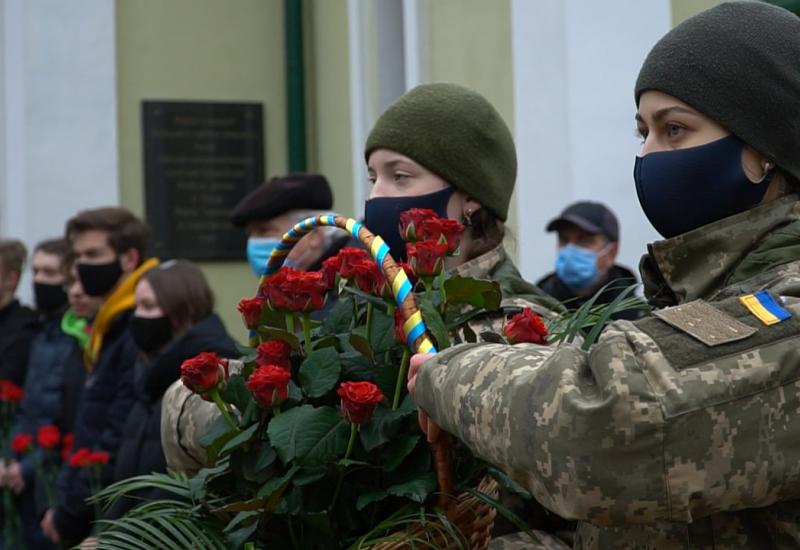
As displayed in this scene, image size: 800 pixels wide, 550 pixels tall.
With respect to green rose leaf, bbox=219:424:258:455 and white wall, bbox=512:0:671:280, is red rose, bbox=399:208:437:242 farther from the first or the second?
white wall, bbox=512:0:671:280

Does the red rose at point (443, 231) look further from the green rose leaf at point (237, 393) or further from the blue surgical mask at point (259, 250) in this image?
the blue surgical mask at point (259, 250)

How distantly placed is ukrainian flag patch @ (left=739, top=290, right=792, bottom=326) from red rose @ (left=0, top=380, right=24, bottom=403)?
4892mm

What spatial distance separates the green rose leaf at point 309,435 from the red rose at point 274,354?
90mm

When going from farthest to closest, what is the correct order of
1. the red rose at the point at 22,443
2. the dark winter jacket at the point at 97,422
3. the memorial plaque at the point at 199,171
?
the memorial plaque at the point at 199,171 → the red rose at the point at 22,443 → the dark winter jacket at the point at 97,422

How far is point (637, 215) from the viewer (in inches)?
208

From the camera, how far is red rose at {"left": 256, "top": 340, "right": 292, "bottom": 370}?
215 centimetres

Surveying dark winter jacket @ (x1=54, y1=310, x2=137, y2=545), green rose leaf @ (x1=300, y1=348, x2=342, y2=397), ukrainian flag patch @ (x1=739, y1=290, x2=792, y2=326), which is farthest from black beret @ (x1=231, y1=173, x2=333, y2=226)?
ukrainian flag patch @ (x1=739, y1=290, x2=792, y2=326)

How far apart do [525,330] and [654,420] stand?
44cm

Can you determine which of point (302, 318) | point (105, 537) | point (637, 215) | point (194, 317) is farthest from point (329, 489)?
point (637, 215)

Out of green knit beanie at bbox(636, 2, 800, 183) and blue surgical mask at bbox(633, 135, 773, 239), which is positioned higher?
green knit beanie at bbox(636, 2, 800, 183)

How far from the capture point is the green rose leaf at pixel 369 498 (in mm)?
2064

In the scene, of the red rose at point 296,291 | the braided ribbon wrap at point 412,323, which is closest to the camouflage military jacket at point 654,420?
the braided ribbon wrap at point 412,323

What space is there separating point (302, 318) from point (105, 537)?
0.52 meters

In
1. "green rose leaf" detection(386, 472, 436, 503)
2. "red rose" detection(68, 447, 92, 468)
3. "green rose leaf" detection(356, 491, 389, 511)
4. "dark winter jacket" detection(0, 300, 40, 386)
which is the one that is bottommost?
"red rose" detection(68, 447, 92, 468)
